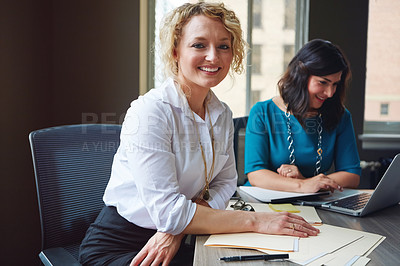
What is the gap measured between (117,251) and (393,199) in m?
0.96

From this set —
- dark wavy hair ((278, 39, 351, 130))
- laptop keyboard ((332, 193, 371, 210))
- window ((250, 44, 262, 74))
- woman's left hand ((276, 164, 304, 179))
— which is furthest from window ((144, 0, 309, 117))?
laptop keyboard ((332, 193, 371, 210))

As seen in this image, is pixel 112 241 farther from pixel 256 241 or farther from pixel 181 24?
pixel 181 24

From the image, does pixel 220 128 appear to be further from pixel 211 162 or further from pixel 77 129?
pixel 77 129

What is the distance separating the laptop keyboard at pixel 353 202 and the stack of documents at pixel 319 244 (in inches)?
9.0

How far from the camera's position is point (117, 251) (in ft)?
3.67

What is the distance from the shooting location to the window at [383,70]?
10.5ft

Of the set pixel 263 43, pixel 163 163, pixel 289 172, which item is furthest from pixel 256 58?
pixel 163 163

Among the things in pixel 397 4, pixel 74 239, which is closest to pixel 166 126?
pixel 74 239

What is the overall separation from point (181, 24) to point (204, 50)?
0.12 m

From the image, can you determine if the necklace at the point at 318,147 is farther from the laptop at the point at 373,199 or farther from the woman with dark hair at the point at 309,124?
the laptop at the point at 373,199

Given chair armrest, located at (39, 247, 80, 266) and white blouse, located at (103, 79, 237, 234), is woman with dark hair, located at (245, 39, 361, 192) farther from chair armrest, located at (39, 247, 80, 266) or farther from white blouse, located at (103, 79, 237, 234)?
chair armrest, located at (39, 247, 80, 266)

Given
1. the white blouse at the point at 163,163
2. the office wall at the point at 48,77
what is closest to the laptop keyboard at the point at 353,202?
the white blouse at the point at 163,163

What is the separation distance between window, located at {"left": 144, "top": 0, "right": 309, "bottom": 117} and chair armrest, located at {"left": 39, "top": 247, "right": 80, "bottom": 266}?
223 centimetres

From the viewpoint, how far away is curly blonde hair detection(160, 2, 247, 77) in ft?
3.94
